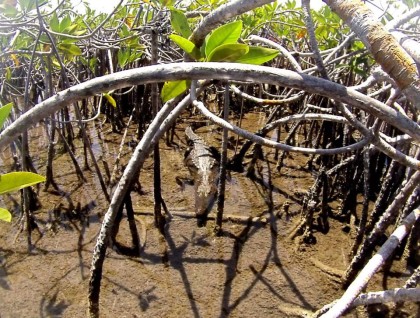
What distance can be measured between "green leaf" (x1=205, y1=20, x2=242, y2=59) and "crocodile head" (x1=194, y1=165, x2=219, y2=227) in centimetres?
206

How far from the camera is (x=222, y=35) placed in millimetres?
748

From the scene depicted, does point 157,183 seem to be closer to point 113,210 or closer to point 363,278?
point 113,210

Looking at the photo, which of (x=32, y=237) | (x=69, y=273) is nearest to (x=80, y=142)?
(x=32, y=237)

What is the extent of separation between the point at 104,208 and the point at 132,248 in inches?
21.1

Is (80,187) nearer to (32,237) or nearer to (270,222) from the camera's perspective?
(32,237)

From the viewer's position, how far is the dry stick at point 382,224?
1641 millimetres

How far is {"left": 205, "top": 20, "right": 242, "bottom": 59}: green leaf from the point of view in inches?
29.1

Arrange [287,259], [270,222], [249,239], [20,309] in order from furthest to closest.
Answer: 1. [270,222]
2. [249,239]
3. [287,259]
4. [20,309]

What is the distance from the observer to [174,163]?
3717 millimetres

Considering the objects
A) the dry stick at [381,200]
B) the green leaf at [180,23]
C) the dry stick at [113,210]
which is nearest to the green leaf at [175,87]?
the green leaf at [180,23]

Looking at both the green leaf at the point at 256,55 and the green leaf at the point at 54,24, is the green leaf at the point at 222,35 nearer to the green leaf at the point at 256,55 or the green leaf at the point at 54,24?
the green leaf at the point at 256,55

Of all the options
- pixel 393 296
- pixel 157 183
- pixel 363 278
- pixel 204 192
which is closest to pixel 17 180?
pixel 363 278

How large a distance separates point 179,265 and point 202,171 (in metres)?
1.32

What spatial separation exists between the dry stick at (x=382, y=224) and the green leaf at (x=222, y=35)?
1.09 m
